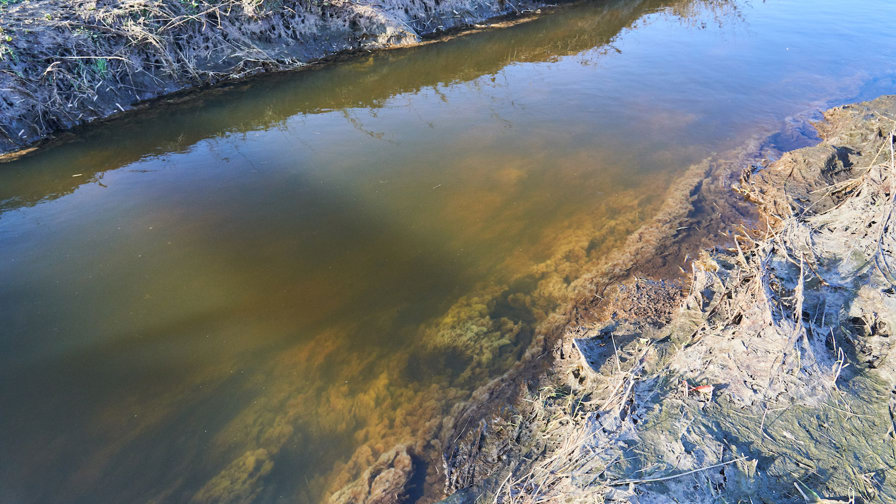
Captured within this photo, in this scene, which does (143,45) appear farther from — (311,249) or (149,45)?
(311,249)

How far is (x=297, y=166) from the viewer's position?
5.70m

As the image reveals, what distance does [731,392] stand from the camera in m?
2.41

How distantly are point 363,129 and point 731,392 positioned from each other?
5931mm

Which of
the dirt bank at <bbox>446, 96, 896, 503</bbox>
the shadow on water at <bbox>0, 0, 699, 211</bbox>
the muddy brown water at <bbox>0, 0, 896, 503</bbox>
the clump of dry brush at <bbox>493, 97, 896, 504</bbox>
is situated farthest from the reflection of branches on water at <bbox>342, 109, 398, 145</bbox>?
the clump of dry brush at <bbox>493, 97, 896, 504</bbox>

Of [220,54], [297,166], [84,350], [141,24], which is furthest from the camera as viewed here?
[220,54]

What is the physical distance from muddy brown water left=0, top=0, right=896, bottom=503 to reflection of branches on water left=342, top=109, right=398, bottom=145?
5cm

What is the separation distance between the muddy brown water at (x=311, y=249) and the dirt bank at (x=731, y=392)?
58 cm

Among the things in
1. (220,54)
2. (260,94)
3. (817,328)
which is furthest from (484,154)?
(220,54)

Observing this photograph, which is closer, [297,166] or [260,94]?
[297,166]

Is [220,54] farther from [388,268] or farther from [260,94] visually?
[388,268]

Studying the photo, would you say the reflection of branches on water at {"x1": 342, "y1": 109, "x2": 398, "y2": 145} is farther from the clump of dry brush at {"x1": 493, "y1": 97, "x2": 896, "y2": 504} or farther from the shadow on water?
the clump of dry brush at {"x1": 493, "y1": 97, "x2": 896, "y2": 504}

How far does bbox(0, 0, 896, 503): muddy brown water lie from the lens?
2.97 m

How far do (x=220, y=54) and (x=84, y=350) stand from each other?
285 inches

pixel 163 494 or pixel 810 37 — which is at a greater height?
pixel 810 37
